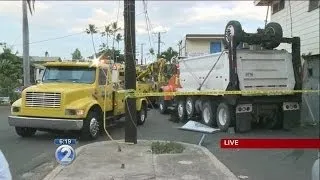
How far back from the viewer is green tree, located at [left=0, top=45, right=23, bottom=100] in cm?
3146

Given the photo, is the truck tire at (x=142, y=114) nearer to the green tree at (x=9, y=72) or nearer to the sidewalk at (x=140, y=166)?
the sidewalk at (x=140, y=166)

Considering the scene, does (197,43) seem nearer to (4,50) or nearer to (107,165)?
(4,50)

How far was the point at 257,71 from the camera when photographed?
53.4ft

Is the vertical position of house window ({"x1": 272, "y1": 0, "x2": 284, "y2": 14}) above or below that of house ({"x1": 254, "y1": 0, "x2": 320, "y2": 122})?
above

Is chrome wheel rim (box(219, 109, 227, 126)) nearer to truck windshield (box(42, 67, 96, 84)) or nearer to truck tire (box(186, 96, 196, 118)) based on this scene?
truck tire (box(186, 96, 196, 118))

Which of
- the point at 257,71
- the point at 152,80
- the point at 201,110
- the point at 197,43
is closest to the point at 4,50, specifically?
the point at 197,43

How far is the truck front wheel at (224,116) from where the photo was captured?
16.2 m

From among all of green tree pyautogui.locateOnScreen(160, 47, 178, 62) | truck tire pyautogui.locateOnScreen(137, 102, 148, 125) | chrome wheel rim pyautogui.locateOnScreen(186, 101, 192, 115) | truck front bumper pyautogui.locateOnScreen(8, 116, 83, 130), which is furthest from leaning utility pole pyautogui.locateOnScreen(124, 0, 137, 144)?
green tree pyautogui.locateOnScreen(160, 47, 178, 62)

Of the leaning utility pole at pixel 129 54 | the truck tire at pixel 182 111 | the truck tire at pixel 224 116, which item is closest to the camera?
the leaning utility pole at pixel 129 54

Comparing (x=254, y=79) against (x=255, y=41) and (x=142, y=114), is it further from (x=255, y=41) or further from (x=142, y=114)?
(x=142, y=114)

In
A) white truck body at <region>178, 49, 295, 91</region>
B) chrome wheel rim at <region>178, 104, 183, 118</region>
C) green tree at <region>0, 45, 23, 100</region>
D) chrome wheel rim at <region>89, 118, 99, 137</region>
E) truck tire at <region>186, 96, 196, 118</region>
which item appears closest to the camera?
chrome wheel rim at <region>89, 118, 99, 137</region>

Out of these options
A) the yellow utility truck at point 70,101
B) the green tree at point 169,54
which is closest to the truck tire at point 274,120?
the yellow utility truck at point 70,101

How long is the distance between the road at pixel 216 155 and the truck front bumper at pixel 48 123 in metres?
0.42

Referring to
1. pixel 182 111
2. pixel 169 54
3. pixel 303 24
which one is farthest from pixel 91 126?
pixel 169 54
